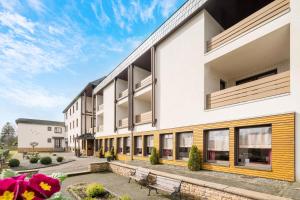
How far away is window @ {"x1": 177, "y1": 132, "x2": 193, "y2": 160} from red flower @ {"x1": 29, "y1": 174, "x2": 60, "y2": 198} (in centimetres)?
1265

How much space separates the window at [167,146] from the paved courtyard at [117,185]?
141 inches

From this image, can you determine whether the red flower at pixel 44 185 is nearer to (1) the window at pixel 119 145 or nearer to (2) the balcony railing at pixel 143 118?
(2) the balcony railing at pixel 143 118

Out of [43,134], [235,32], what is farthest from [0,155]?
[43,134]

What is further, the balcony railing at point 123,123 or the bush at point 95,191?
the balcony railing at point 123,123

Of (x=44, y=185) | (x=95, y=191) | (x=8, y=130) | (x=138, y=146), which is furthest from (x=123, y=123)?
(x=8, y=130)

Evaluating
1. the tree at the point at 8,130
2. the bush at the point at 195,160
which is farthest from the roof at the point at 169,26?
the tree at the point at 8,130

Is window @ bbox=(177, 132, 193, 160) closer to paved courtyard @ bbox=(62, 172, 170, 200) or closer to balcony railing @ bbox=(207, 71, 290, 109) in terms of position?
balcony railing @ bbox=(207, 71, 290, 109)

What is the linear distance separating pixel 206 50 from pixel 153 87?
547 cm

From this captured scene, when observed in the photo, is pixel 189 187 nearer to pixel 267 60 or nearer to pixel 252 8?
pixel 267 60

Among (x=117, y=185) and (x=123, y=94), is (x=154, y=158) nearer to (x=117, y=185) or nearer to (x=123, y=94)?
(x=117, y=185)

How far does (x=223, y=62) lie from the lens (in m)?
12.6

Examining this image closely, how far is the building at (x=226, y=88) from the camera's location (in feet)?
29.3

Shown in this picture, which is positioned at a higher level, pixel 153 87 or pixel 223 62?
pixel 223 62

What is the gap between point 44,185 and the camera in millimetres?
1480
